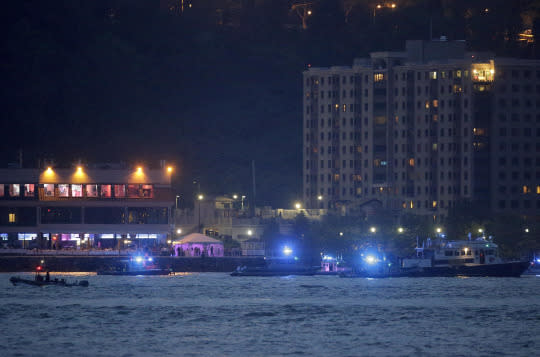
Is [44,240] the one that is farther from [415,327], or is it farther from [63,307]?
[415,327]

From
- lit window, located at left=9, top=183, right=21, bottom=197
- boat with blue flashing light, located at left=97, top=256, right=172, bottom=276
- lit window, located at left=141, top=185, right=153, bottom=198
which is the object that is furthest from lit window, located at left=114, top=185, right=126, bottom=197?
boat with blue flashing light, located at left=97, top=256, right=172, bottom=276

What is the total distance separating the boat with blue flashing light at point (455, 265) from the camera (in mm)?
157500

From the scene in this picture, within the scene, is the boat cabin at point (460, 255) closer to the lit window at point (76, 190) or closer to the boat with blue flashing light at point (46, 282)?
the boat with blue flashing light at point (46, 282)

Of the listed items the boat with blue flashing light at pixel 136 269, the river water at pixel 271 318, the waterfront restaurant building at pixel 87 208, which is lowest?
the river water at pixel 271 318

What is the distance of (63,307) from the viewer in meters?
118

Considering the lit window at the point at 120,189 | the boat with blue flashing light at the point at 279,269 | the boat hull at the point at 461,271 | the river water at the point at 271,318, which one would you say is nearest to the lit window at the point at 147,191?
A: the lit window at the point at 120,189

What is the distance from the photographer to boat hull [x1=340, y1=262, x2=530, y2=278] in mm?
157250

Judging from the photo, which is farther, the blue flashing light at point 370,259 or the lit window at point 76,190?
the lit window at point 76,190

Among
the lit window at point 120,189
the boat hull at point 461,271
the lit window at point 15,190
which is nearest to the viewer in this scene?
the boat hull at point 461,271

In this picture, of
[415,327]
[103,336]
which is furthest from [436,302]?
[103,336]

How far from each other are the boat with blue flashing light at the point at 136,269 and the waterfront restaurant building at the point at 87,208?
15.1 metres

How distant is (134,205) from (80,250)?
11916 mm

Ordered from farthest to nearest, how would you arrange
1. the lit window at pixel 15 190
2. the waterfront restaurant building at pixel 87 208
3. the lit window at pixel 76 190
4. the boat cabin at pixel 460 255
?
the lit window at pixel 15 190 → the lit window at pixel 76 190 → the waterfront restaurant building at pixel 87 208 → the boat cabin at pixel 460 255

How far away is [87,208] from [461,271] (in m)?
59.4
